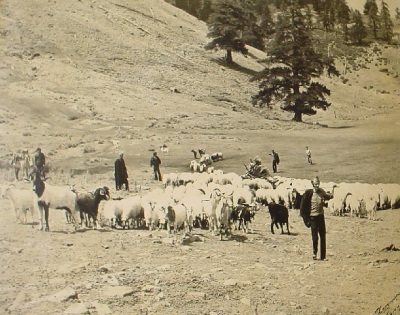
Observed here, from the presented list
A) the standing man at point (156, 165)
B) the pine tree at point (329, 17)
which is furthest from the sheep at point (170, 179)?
the pine tree at point (329, 17)

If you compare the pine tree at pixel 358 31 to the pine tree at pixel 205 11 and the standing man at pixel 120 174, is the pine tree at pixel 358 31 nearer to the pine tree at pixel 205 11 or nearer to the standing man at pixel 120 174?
the pine tree at pixel 205 11

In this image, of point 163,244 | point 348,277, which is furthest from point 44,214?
point 348,277

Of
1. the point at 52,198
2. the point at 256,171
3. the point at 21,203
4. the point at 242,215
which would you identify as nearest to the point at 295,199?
the point at 242,215

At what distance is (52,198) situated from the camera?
→ 26.5ft

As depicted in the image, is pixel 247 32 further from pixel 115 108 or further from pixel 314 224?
pixel 314 224

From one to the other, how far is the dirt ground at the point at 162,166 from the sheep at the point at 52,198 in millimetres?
311

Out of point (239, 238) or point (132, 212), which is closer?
point (239, 238)

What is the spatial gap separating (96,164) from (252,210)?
15.9 feet

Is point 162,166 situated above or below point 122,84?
below

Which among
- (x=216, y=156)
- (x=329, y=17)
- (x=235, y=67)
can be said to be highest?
(x=329, y=17)

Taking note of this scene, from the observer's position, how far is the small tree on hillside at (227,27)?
3884cm

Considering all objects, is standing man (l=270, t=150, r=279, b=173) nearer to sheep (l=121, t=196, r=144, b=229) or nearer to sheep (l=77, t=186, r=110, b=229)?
sheep (l=121, t=196, r=144, b=229)

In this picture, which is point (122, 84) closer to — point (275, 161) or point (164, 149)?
point (164, 149)

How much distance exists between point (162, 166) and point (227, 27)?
84.0 feet
